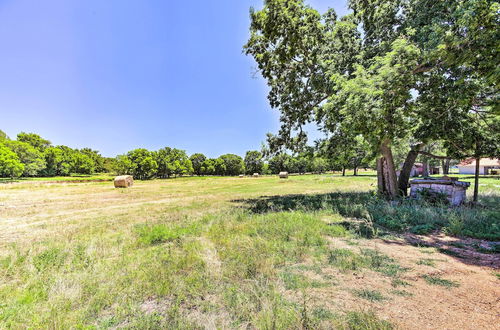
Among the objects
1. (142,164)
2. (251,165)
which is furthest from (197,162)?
(142,164)

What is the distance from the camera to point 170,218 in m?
10.6

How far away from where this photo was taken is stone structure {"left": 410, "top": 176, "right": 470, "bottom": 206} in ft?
38.0

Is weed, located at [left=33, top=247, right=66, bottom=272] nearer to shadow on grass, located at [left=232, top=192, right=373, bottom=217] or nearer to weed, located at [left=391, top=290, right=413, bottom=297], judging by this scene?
weed, located at [left=391, top=290, right=413, bottom=297]

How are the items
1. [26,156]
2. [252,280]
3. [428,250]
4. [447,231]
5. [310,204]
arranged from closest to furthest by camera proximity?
[252,280] → [428,250] → [447,231] → [310,204] → [26,156]

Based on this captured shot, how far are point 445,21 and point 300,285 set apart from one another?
1426 cm

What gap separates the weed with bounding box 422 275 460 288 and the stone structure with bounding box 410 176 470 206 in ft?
34.0

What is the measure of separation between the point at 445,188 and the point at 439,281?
35.1 ft

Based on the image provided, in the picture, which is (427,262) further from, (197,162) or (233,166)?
(197,162)

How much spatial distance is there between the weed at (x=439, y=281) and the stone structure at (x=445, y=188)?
34.0 ft

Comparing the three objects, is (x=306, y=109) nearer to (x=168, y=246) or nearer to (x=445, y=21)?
(x=445, y=21)

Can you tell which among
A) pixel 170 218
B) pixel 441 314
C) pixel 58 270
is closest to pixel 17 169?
pixel 170 218

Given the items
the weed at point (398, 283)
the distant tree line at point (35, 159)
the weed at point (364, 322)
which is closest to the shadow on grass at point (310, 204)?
the weed at point (398, 283)

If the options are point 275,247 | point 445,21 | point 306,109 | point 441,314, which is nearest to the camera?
point 441,314

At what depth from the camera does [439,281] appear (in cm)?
406
